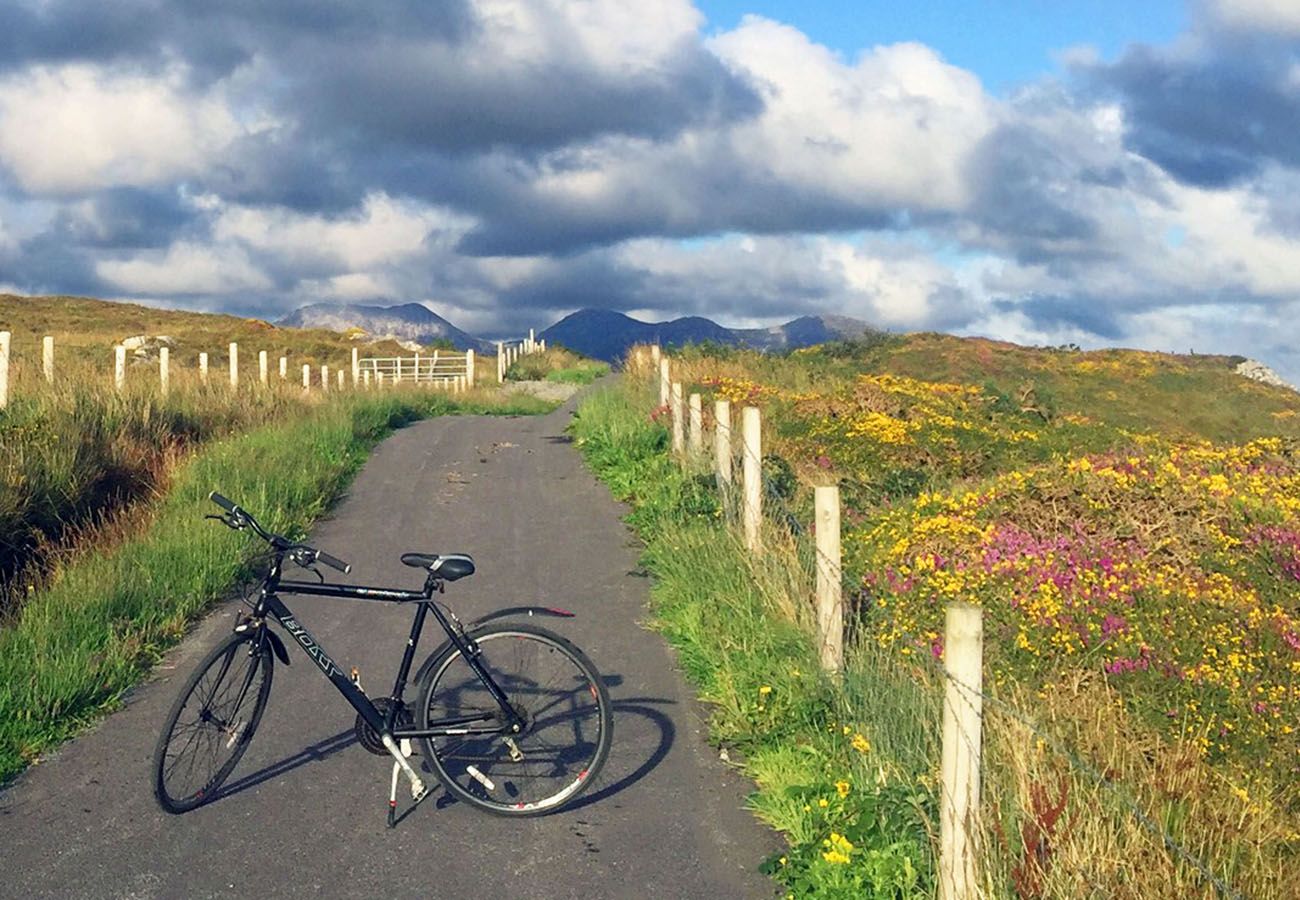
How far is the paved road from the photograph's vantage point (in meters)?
5.46

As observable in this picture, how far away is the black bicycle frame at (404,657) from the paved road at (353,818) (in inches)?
16.8

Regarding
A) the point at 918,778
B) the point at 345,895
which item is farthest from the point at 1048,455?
the point at 345,895

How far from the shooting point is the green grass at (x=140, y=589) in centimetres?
748

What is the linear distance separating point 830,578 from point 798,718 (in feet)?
2.61

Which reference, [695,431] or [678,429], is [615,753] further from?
[678,429]

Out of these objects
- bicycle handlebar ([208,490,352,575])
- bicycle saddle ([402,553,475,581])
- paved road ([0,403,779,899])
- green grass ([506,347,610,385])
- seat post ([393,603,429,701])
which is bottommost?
paved road ([0,403,779,899])

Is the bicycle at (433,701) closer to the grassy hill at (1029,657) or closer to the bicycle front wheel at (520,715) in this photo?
the bicycle front wheel at (520,715)

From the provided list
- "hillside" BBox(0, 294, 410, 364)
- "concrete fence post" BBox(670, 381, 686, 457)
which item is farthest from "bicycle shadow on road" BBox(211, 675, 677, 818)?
"hillside" BBox(0, 294, 410, 364)

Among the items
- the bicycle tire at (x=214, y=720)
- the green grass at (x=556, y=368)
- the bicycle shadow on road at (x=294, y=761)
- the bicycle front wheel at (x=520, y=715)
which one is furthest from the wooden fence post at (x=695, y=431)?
the green grass at (x=556, y=368)

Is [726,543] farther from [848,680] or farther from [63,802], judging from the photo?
[63,802]

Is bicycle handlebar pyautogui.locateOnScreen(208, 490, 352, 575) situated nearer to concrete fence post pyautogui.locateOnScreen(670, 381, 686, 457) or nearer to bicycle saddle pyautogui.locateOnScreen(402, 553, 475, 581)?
bicycle saddle pyautogui.locateOnScreen(402, 553, 475, 581)

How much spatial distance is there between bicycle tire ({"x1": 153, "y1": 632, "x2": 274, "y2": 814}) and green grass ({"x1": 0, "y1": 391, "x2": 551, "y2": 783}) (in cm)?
106

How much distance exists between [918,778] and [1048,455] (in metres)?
12.7

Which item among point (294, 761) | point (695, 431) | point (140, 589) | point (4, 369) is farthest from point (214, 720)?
point (4, 369)
